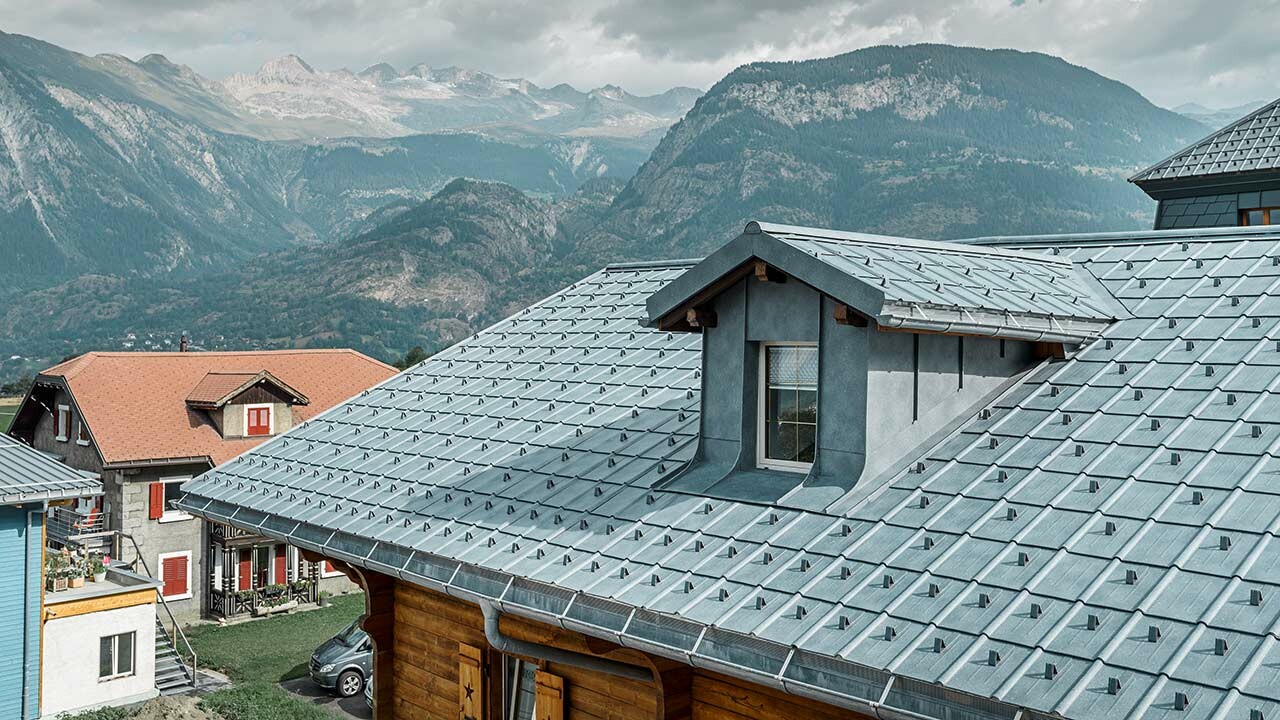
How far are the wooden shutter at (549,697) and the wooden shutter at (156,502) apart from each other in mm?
31536

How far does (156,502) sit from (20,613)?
12097mm

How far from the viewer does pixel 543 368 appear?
12.5 meters

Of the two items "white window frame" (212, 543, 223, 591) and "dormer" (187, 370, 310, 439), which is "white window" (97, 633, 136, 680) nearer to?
"white window frame" (212, 543, 223, 591)

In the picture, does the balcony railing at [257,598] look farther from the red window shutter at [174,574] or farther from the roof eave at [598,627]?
the roof eave at [598,627]

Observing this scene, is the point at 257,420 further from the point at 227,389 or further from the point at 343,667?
the point at 343,667

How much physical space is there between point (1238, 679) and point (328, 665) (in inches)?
1046

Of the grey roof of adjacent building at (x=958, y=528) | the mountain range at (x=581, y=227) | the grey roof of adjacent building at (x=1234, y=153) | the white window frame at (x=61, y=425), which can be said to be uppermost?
the mountain range at (x=581, y=227)

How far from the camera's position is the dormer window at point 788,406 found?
812cm

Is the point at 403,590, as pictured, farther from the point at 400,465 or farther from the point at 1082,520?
the point at 1082,520

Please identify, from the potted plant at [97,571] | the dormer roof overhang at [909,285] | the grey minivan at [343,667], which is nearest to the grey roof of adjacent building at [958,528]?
the dormer roof overhang at [909,285]

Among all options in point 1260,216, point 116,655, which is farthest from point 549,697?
point 116,655

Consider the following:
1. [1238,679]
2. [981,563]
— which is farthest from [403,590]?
[1238,679]

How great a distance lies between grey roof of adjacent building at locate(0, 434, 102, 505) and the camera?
920 inches

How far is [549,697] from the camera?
9.24 m
